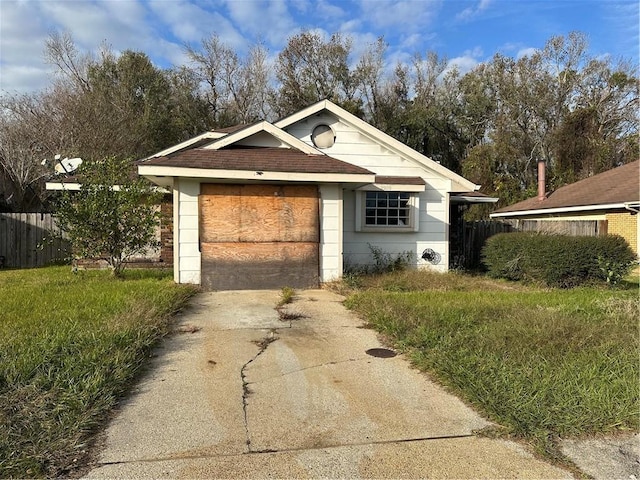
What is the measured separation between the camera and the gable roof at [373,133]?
11.6 metres

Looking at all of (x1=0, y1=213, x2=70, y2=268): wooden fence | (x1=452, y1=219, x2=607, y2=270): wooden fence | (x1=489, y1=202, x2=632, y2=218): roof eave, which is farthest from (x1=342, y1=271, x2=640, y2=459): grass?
(x1=0, y1=213, x2=70, y2=268): wooden fence

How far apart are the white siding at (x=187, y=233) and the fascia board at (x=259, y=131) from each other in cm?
110

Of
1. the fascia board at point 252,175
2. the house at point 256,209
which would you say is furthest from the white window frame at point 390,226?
the fascia board at point 252,175

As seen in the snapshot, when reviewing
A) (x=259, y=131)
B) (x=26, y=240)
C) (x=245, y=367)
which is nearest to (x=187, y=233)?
(x=259, y=131)

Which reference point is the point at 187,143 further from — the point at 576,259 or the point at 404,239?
the point at 576,259

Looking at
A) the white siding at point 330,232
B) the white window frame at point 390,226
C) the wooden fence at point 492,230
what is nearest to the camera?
the white siding at point 330,232

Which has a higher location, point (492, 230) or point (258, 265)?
point (492, 230)

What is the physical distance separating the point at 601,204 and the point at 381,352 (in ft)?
47.0

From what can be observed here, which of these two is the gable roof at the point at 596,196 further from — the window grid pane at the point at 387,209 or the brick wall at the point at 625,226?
the window grid pane at the point at 387,209

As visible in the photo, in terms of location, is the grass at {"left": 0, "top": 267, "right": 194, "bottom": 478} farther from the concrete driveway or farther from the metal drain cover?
the metal drain cover

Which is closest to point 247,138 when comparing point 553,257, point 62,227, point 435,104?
point 62,227

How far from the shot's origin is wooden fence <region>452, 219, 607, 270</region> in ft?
47.8

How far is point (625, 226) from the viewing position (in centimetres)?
1549

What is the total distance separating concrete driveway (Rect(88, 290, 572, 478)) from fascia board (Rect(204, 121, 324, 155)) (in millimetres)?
5418
